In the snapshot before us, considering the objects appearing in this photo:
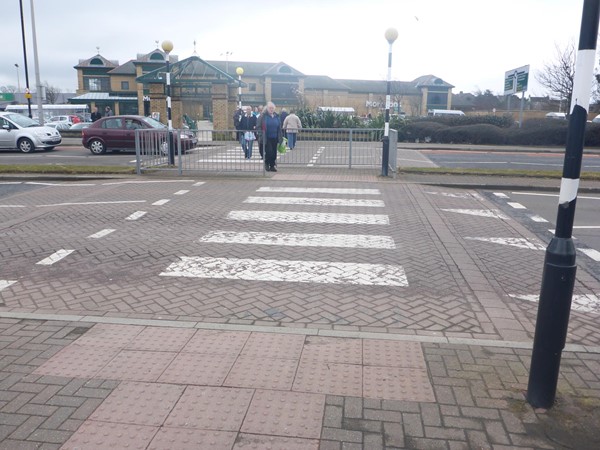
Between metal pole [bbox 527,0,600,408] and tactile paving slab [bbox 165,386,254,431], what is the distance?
1.95 m

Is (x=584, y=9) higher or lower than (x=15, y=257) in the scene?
higher

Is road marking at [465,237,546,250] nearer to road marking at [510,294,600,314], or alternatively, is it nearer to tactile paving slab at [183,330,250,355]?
road marking at [510,294,600,314]

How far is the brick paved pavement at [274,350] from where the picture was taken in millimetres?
3422

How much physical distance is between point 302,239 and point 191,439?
16.6 feet

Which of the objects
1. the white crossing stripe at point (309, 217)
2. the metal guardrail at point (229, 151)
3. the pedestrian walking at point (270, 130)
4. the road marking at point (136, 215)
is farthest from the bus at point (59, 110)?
the white crossing stripe at point (309, 217)

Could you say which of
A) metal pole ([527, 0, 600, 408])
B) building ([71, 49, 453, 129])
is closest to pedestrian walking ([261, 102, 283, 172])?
metal pole ([527, 0, 600, 408])

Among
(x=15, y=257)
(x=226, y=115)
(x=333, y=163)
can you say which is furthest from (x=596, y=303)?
(x=226, y=115)

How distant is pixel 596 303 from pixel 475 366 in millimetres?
2408

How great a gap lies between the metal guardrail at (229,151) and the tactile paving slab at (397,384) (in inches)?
458

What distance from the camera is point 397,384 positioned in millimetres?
3973

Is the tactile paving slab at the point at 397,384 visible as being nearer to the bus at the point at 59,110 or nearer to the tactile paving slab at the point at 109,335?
the tactile paving slab at the point at 109,335

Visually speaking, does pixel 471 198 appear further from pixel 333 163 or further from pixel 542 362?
pixel 542 362

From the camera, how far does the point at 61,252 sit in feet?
24.3

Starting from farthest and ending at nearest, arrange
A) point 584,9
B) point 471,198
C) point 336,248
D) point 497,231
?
point 471,198
point 497,231
point 336,248
point 584,9
